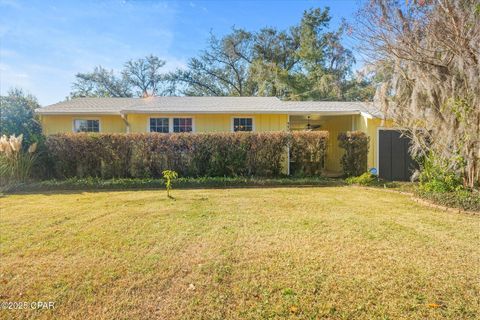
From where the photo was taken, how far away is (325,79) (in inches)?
872

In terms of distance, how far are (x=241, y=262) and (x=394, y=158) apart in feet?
32.0

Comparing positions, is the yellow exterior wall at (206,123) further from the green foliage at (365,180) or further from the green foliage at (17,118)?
the green foliage at (365,180)

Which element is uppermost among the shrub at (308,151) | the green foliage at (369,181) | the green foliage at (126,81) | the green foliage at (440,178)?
the green foliage at (126,81)

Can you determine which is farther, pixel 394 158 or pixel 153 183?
pixel 394 158

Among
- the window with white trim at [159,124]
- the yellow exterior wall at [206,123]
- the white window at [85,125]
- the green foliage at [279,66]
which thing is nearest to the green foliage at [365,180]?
the yellow exterior wall at [206,123]

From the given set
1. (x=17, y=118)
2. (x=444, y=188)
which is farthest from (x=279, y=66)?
(x=444, y=188)

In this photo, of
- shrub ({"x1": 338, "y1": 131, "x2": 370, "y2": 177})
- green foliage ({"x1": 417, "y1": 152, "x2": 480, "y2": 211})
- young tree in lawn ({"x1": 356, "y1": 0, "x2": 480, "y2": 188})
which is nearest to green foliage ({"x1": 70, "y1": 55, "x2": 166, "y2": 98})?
shrub ({"x1": 338, "y1": 131, "x2": 370, "y2": 177})

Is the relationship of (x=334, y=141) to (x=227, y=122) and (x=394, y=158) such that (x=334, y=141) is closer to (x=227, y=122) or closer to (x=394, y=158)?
(x=394, y=158)

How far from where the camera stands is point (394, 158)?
10.8 metres

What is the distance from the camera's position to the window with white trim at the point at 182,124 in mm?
12586

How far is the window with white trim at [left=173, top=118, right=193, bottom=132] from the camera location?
12.6m

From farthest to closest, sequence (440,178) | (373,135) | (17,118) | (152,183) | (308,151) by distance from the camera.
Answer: (17,118) < (373,135) < (308,151) < (152,183) < (440,178)

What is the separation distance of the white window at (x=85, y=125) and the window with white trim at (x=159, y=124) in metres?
3.02

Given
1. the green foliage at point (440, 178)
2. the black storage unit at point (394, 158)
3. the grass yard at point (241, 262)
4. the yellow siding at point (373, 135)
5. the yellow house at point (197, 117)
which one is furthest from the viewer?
the yellow house at point (197, 117)
